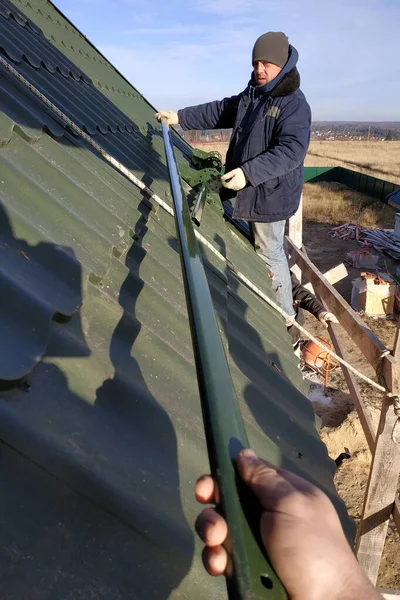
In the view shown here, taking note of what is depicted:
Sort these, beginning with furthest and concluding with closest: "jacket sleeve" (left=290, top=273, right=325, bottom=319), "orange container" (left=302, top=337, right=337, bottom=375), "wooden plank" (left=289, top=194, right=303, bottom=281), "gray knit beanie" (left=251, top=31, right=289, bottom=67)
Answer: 1. "orange container" (left=302, top=337, right=337, bottom=375)
2. "wooden plank" (left=289, top=194, right=303, bottom=281)
3. "jacket sleeve" (left=290, top=273, right=325, bottom=319)
4. "gray knit beanie" (left=251, top=31, right=289, bottom=67)

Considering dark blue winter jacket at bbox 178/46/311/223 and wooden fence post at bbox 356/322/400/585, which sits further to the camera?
dark blue winter jacket at bbox 178/46/311/223

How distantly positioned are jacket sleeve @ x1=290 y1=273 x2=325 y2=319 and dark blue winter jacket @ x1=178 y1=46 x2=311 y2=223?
1.82 metres

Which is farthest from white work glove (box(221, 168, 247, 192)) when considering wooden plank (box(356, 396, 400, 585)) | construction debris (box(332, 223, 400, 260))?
construction debris (box(332, 223, 400, 260))

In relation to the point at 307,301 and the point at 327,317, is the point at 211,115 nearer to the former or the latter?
the point at 307,301

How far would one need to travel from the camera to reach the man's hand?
0.69 metres

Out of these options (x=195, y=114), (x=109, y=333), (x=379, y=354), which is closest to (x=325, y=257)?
(x=195, y=114)

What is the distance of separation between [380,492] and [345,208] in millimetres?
26472

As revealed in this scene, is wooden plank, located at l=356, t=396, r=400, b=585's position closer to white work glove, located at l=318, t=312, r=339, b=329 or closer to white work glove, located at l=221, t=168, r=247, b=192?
white work glove, located at l=318, t=312, r=339, b=329

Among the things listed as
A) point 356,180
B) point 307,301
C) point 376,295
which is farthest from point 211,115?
point 356,180

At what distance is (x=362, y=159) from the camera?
54.8 m

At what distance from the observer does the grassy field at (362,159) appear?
149 feet

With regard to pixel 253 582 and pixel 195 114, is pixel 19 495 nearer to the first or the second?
pixel 253 582

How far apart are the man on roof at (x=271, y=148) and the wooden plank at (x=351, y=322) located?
19.4 inches

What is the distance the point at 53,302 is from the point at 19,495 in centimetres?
64
